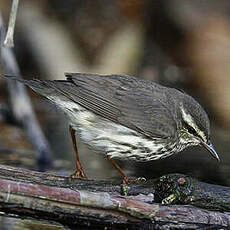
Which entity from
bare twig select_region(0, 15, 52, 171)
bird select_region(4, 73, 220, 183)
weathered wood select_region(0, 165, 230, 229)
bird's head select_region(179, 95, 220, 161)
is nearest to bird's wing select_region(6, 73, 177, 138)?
bird select_region(4, 73, 220, 183)

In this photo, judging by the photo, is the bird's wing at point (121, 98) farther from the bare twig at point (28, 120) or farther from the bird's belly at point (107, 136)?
the bare twig at point (28, 120)

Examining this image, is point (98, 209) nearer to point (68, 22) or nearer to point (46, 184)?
point (46, 184)

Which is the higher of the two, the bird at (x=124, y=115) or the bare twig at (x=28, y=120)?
the bare twig at (x=28, y=120)

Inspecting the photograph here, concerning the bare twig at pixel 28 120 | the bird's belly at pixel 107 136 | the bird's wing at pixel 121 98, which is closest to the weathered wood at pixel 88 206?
the bird's belly at pixel 107 136

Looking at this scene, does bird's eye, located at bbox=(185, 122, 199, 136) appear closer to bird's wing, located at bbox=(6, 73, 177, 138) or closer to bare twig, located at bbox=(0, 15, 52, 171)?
bird's wing, located at bbox=(6, 73, 177, 138)

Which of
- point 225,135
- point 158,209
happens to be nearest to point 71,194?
point 158,209

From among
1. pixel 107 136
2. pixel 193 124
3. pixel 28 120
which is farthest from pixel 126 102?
pixel 28 120

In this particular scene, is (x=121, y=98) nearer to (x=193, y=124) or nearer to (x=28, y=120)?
(x=193, y=124)
